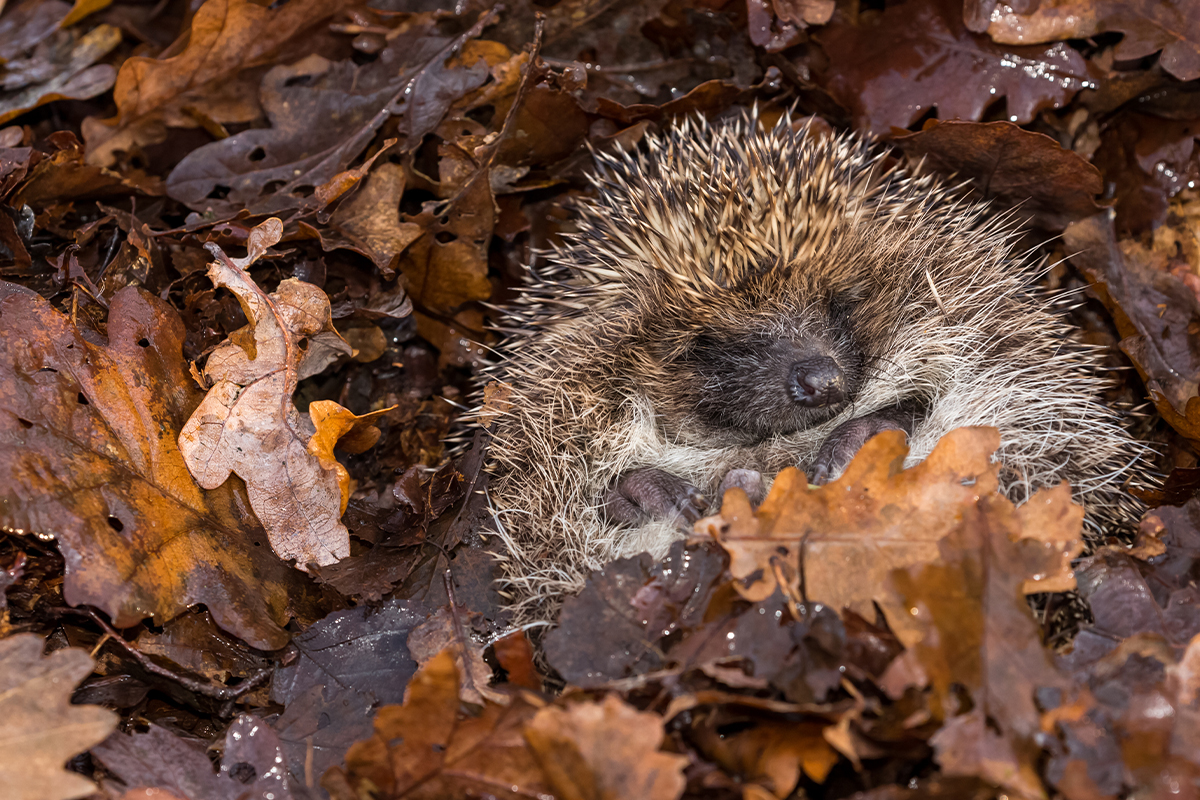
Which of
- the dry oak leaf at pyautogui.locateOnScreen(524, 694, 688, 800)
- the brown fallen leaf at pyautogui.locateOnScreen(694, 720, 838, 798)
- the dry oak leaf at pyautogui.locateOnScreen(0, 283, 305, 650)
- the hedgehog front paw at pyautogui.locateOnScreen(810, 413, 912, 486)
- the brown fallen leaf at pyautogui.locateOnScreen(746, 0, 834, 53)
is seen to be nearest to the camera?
the dry oak leaf at pyautogui.locateOnScreen(524, 694, 688, 800)

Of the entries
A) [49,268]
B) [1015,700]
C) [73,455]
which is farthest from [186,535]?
[1015,700]

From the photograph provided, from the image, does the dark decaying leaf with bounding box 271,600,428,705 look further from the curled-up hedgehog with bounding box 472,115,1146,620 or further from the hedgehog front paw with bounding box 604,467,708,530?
the hedgehog front paw with bounding box 604,467,708,530

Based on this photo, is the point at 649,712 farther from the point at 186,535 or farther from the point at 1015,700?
the point at 186,535

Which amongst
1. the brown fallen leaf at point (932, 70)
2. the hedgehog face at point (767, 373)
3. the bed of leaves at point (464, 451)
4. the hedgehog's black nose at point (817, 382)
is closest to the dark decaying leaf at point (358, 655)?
the bed of leaves at point (464, 451)

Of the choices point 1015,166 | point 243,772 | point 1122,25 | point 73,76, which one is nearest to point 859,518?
point 243,772

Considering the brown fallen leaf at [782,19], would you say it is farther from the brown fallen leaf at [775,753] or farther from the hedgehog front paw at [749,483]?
the brown fallen leaf at [775,753]

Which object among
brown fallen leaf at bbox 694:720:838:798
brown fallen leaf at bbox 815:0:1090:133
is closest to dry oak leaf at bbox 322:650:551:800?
brown fallen leaf at bbox 694:720:838:798
